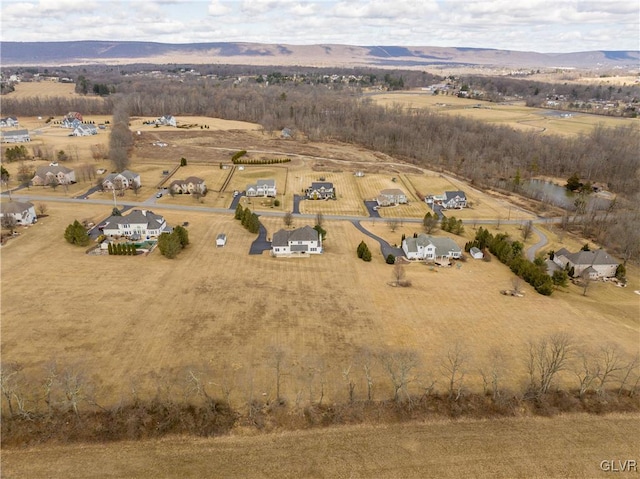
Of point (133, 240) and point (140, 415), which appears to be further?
point (133, 240)

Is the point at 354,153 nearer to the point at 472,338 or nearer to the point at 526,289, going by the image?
the point at 526,289

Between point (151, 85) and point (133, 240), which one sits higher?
point (151, 85)

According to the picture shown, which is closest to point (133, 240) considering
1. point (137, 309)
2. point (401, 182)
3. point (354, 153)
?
point (137, 309)

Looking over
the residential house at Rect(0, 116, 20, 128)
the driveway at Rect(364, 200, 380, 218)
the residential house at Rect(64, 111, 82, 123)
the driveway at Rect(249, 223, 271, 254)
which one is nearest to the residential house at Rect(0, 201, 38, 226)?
the driveway at Rect(249, 223, 271, 254)

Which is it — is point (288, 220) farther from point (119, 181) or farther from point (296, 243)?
point (119, 181)

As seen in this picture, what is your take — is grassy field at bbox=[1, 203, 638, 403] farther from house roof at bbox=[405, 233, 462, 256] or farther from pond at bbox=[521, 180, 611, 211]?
pond at bbox=[521, 180, 611, 211]

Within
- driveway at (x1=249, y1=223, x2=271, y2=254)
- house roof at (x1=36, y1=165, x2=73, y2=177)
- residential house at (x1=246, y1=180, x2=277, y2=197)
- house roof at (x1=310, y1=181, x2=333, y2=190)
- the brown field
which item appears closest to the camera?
driveway at (x1=249, y1=223, x2=271, y2=254)

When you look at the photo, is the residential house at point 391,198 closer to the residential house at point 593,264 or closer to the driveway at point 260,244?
the driveway at point 260,244
